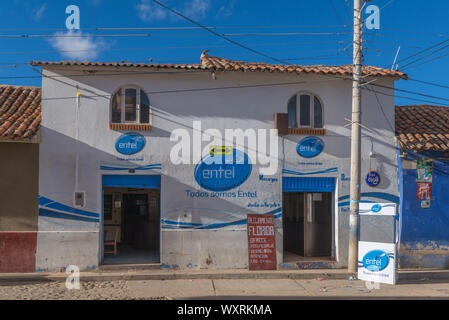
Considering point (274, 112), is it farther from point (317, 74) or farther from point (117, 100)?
point (117, 100)

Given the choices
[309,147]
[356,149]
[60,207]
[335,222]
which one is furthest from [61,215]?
[356,149]

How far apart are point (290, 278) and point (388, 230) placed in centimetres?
320

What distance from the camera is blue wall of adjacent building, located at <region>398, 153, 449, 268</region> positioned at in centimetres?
1098

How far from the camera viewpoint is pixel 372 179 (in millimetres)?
11164

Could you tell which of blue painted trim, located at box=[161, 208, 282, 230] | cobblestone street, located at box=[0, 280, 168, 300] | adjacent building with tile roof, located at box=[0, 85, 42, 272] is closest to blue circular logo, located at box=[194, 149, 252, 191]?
blue painted trim, located at box=[161, 208, 282, 230]

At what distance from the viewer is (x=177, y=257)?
10555mm

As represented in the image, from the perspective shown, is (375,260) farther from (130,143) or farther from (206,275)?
(130,143)

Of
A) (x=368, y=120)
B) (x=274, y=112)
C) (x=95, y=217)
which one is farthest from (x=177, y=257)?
(x=368, y=120)

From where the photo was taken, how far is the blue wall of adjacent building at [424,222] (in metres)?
11.0

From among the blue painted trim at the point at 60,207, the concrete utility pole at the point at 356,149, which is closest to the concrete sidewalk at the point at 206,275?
the concrete utility pole at the point at 356,149

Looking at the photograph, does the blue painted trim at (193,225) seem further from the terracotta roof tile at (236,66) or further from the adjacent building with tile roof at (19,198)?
the terracotta roof tile at (236,66)

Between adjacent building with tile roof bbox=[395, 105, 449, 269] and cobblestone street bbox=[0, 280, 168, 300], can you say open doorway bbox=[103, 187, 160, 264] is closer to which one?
cobblestone street bbox=[0, 280, 168, 300]

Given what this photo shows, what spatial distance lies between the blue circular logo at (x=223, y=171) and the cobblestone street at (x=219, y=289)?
8.08ft
